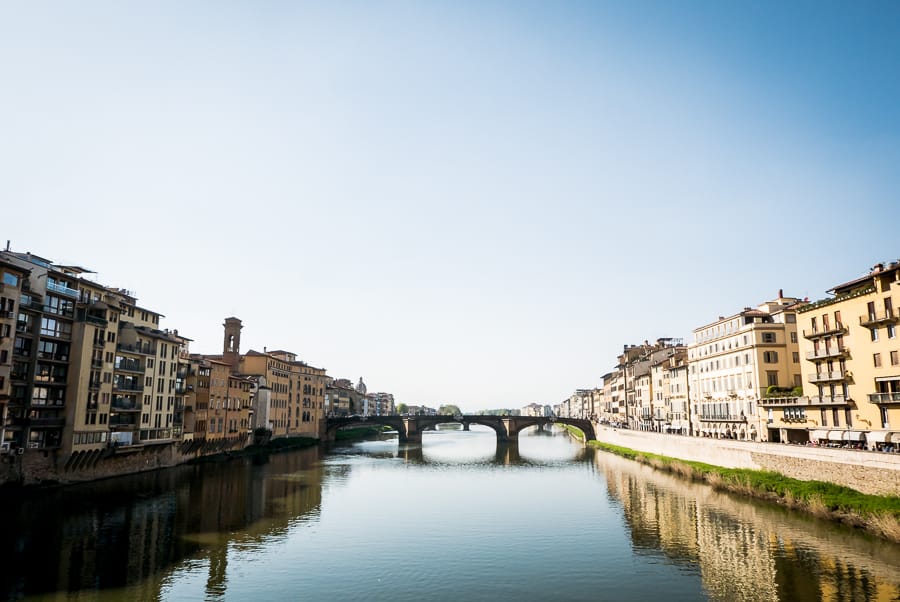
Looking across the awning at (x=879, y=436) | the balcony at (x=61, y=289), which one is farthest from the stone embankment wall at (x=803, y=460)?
the balcony at (x=61, y=289)

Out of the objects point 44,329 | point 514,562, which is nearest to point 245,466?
point 44,329

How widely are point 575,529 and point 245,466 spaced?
50746mm

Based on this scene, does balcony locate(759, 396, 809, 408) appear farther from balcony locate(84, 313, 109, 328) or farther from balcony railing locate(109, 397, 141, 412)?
balcony locate(84, 313, 109, 328)

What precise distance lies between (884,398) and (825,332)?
8850 millimetres

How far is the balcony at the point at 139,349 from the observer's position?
64312mm

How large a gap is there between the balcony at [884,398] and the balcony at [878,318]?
5.54 m

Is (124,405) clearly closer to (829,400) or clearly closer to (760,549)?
(760,549)

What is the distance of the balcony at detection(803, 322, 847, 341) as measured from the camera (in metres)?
51.2

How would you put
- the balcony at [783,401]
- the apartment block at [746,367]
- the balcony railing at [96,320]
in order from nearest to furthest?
the balcony at [783,401], the balcony railing at [96,320], the apartment block at [746,367]

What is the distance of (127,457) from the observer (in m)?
64.1

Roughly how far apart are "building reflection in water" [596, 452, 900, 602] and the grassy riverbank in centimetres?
89

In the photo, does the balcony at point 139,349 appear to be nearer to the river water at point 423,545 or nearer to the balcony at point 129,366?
the balcony at point 129,366

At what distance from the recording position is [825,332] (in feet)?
173

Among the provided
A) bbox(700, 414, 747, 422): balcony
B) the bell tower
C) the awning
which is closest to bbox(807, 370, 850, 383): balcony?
the awning
